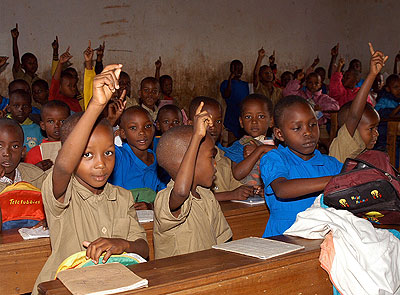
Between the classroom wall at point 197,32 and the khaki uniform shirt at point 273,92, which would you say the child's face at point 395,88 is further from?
the classroom wall at point 197,32

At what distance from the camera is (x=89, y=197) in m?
2.10

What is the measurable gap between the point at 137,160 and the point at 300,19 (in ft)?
24.0

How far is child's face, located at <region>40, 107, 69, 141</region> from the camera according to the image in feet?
13.8

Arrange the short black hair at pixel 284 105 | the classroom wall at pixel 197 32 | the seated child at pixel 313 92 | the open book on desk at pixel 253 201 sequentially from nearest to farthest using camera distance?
the short black hair at pixel 284 105
the open book on desk at pixel 253 201
the classroom wall at pixel 197 32
the seated child at pixel 313 92

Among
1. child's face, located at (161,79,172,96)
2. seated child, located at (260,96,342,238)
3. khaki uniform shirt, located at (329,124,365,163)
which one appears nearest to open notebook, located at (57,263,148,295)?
seated child, located at (260,96,342,238)

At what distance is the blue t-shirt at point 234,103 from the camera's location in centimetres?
827

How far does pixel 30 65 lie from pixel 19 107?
1.81m

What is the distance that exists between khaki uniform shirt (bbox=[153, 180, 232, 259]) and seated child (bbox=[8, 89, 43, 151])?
122 inches

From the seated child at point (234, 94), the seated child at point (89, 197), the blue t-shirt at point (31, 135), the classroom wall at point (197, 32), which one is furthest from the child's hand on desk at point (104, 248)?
the seated child at point (234, 94)

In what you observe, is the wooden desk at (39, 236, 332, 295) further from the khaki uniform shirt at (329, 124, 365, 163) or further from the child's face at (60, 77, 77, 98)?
the child's face at (60, 77, 77, 98)

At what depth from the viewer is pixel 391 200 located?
190 centimetres

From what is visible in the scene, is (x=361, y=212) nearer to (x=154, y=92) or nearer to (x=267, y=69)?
(x=154, y=92)

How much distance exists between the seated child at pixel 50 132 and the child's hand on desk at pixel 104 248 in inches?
89.2

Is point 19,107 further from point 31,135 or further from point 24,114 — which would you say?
point 31,135
